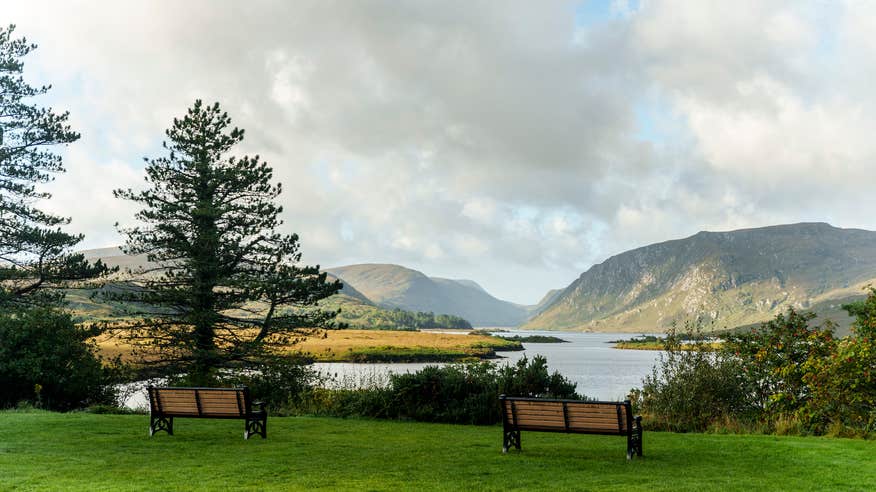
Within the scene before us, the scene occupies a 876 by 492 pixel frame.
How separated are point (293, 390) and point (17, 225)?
1791 cm

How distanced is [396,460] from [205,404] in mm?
4770

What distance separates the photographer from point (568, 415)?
38.7ft

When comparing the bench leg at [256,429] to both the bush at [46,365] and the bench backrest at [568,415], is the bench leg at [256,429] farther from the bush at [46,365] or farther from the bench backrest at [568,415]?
the bush at [46,365]

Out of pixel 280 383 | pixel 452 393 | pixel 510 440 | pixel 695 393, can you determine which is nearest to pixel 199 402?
pixel 510 440

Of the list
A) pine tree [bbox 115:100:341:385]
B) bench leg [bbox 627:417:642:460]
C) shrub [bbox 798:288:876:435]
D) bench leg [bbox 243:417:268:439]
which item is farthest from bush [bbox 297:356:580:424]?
pine tree [bbox 115:100:341:385]

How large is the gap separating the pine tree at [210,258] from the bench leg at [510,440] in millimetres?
20114

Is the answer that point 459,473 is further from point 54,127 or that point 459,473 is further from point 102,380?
point 54,127

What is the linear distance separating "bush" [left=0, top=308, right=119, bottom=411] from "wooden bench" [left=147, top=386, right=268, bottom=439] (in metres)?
8.98

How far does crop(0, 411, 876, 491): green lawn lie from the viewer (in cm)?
925

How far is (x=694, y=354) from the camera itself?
19.4m

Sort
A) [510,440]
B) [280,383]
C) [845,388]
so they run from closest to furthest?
[510,440]
[845,388]
[280,383]

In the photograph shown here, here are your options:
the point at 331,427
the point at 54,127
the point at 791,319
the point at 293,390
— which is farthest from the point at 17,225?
the point at 791,319

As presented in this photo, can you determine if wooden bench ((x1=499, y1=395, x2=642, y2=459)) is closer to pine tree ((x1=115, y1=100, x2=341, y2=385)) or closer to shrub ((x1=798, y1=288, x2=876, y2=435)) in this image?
shrub ((x1=798, y1=288, x2=876, y2=435))

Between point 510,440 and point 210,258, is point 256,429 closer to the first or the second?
point 510,440
